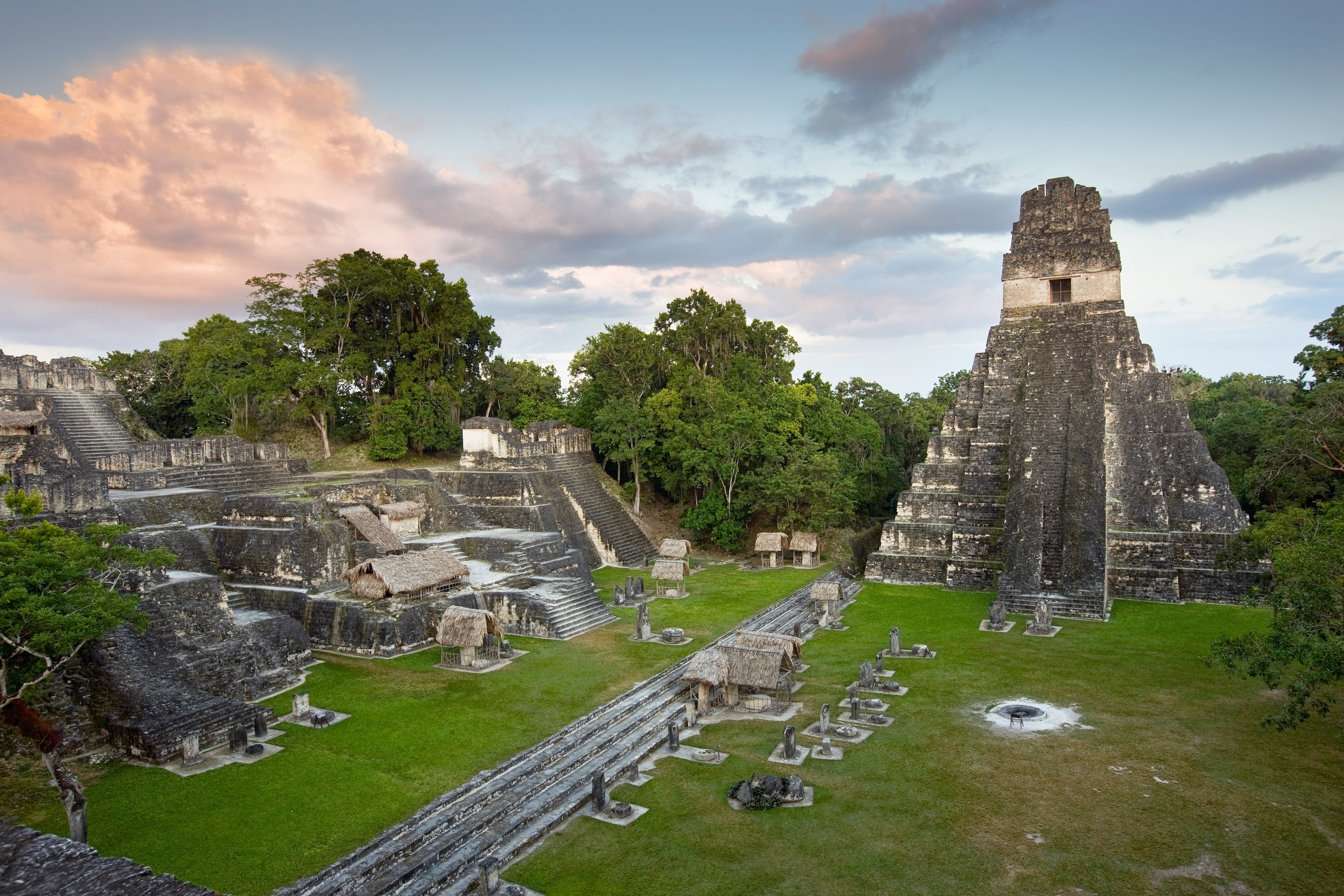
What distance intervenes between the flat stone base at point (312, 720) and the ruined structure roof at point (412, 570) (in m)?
3.71

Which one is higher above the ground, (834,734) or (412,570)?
(412,570)

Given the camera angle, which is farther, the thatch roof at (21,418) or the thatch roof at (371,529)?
the thatch roof at (21,418)

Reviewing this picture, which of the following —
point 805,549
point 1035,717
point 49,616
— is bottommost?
point 1035,717

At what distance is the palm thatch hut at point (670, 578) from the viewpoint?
21.0 metres

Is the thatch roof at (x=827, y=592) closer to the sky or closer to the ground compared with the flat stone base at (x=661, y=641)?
closer to the sky

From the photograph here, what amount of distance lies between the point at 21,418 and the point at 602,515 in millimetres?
16524

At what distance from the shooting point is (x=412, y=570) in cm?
1667

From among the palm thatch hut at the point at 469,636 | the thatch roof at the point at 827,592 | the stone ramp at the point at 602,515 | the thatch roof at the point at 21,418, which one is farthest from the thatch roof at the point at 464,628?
the thatch roof at the point at 21,418

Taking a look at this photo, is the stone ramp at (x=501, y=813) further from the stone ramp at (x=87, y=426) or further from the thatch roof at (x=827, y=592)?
the stone ramp at (x=87, y=426)

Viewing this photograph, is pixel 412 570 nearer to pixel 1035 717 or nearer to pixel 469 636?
pixel 469 636

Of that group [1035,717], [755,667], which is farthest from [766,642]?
[1035,717]

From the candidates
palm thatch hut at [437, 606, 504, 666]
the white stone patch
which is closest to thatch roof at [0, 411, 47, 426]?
palm thatch hut at [437, 606, 504, 666]

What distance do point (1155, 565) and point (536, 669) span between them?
15.1 m

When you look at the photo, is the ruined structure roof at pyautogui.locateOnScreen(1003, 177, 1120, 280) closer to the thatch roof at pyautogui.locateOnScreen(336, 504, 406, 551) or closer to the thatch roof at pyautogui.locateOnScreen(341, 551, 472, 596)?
the thatch roof at pyautogui.locateOnScreen(341, 551, 472, 596)
